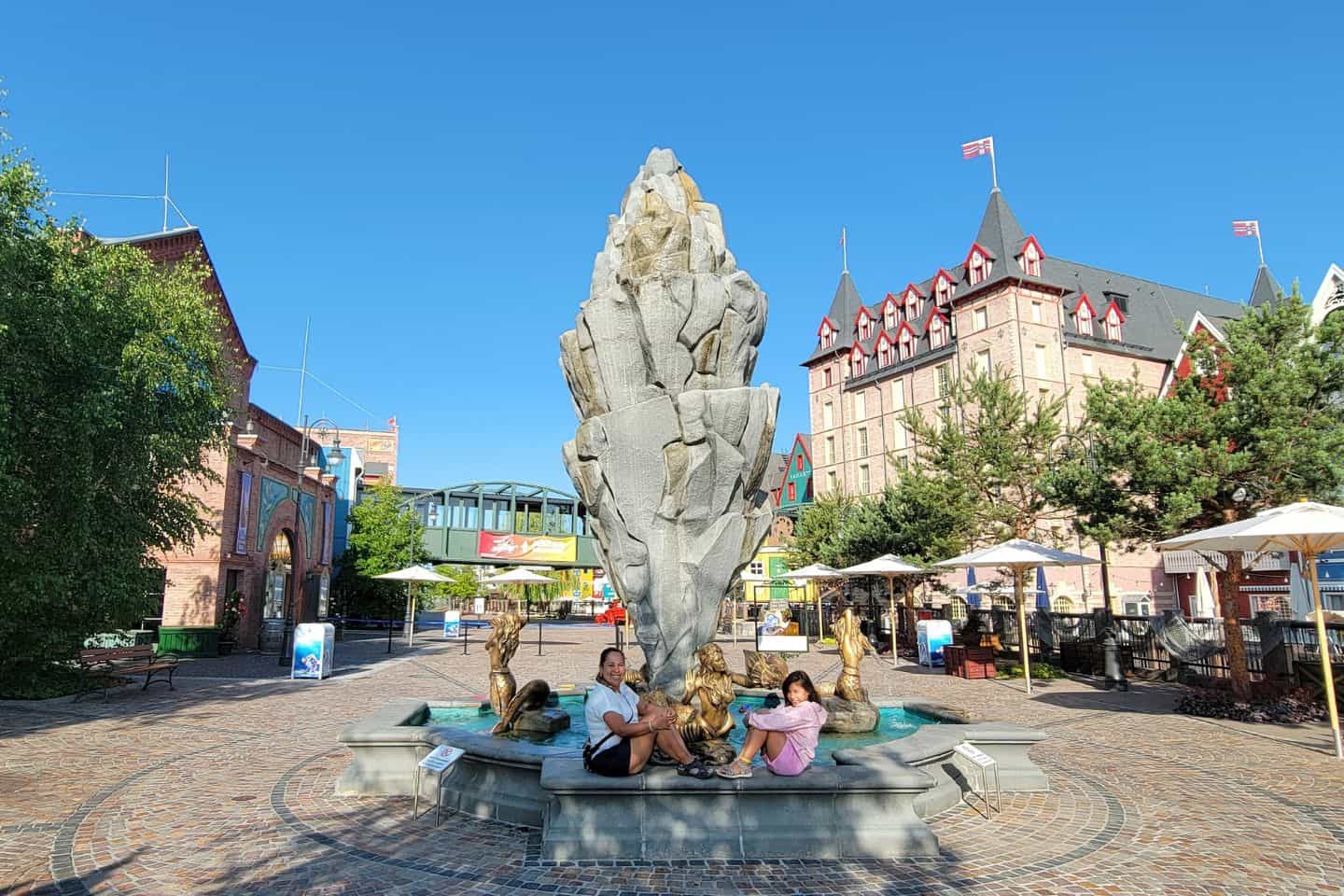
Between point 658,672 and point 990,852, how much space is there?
4189 millimetres

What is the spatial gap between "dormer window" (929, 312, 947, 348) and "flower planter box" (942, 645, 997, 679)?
29.9 meters

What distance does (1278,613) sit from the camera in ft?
107

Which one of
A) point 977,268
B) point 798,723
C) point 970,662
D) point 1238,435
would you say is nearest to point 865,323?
point 977,268

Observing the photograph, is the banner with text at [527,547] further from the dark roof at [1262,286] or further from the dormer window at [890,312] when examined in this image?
the dark roof at [1262,286]

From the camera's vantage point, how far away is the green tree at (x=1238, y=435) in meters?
14.0

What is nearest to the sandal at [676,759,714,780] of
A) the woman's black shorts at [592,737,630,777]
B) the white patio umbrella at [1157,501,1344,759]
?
the woman's black shorts at [592,737,630,777]

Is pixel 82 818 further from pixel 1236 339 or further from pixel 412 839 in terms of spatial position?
pixel 1236 339

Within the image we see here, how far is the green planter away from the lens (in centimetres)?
2355

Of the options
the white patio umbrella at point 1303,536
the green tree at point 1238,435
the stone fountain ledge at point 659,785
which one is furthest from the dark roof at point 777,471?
the stone fountain ledge at point 659,785

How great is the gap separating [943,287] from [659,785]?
1821 inches

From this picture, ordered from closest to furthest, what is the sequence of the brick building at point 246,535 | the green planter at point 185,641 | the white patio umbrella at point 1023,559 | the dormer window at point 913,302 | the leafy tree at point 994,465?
1. the white patio umbrella at point 1023,559
2. the green planter at point 185,641
3. the leafy tree at point 994,465
4. the brick building at point 246,535
5. the dormer window at point 913,302

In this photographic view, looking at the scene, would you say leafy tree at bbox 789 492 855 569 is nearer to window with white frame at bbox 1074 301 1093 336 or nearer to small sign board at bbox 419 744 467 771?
window with white frame at bbox 1074 301 1093 336

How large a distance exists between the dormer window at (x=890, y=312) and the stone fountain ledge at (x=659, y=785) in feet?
153

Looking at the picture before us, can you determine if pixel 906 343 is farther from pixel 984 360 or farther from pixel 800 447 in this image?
pixel 800 447
